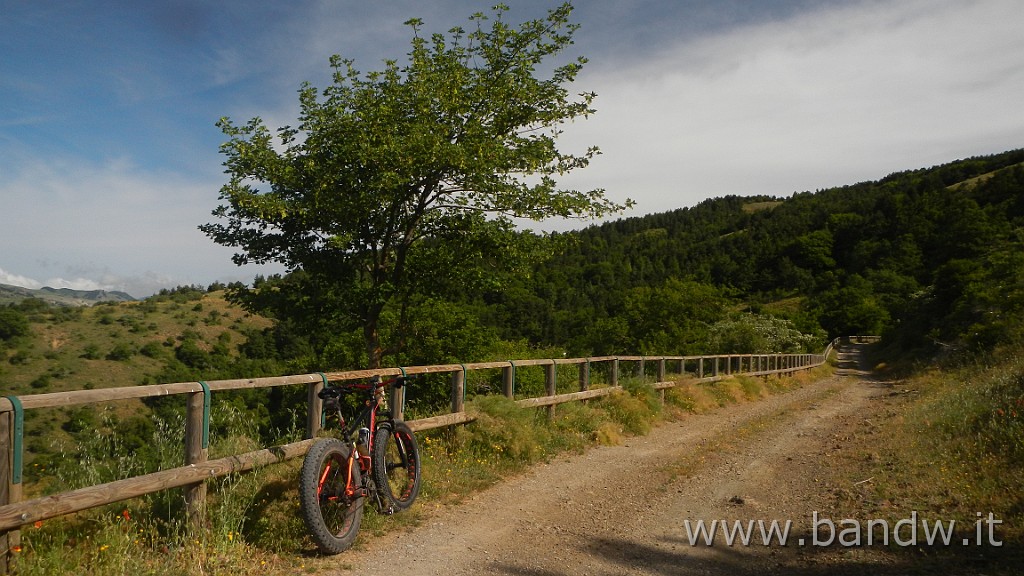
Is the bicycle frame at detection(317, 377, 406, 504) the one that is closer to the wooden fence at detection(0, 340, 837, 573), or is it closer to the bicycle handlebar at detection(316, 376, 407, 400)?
the bicycle handlebar at detection(316, 376, 407, 400)

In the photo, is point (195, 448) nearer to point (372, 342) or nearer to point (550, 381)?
point (550, 381)

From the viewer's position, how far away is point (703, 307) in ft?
147

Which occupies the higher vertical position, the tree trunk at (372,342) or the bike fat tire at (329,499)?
the tree trunk at (372,342)

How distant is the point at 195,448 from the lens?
4402mm

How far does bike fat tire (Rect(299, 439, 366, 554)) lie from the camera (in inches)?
171

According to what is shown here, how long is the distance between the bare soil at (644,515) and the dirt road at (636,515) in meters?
0.01

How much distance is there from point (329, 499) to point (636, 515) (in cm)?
295

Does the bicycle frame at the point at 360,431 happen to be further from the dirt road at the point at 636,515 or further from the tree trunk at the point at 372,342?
the tree trunk at the point at 372,342

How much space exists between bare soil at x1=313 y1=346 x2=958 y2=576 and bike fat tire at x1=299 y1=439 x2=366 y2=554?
0.19 m

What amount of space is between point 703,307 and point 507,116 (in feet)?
121

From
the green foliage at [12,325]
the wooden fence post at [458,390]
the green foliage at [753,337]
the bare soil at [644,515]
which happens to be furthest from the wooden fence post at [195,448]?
the green foliage at [12,325]

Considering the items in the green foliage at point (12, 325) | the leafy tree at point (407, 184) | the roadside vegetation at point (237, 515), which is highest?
the leafy tree at point (407, 184)

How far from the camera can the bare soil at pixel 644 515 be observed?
15.0 ft

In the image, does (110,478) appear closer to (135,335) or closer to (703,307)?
(703,307)
